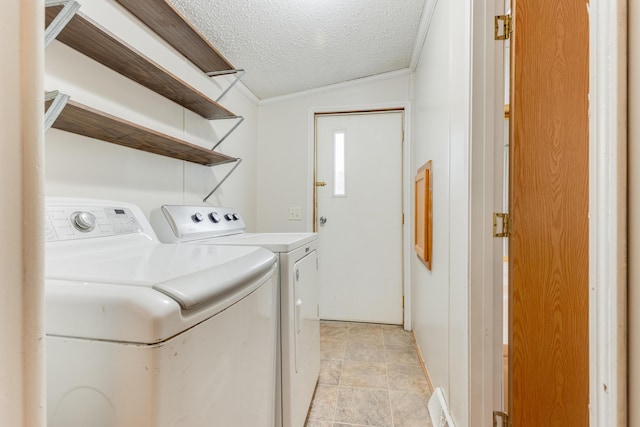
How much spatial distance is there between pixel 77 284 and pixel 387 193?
2546 mm

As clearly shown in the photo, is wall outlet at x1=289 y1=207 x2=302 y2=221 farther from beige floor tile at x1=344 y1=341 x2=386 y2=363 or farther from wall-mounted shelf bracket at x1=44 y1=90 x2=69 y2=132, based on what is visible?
wall-mounted shelf bracket at x1=44 y1=90 x2=69 y2=132

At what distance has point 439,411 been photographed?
151cm

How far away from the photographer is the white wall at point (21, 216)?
0.90 feet

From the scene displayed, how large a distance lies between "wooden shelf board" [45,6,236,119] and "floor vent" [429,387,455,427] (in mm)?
1993

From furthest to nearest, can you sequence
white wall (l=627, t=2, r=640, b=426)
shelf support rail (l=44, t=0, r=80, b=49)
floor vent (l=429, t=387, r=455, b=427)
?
floor vent (l=429, t=387, r=455, b=427), shelf support rail (l=44, t=0, r=80, b=49), white wall (l=627, t=2, r=640, b=426)

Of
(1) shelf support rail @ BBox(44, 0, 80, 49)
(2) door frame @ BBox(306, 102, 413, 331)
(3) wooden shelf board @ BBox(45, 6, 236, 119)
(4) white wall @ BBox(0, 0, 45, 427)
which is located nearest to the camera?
(4) white wall @ BBox(0, 0, 45, 427)

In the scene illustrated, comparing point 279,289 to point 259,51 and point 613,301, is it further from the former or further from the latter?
point 259,51

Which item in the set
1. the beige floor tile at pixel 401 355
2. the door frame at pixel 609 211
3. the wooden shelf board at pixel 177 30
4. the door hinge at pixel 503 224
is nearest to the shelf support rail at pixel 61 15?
the wooden shelf board at pixel 177 30

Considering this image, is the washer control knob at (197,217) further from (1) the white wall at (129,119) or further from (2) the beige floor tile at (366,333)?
(2) the beige floor tile at (366,333)

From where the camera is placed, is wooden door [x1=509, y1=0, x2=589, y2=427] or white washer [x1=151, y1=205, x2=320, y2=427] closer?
wooden door [x1=509, y1=0, x2=589, y2=427]

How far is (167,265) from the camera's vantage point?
748 millimetres

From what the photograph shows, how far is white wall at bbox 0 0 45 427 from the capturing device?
274mm

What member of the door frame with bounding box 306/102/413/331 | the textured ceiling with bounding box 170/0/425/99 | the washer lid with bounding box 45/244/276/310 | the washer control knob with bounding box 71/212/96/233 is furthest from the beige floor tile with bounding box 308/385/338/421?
the textured ceiling with bounding box 170/0/425/99

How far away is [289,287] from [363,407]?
3.22 ft
